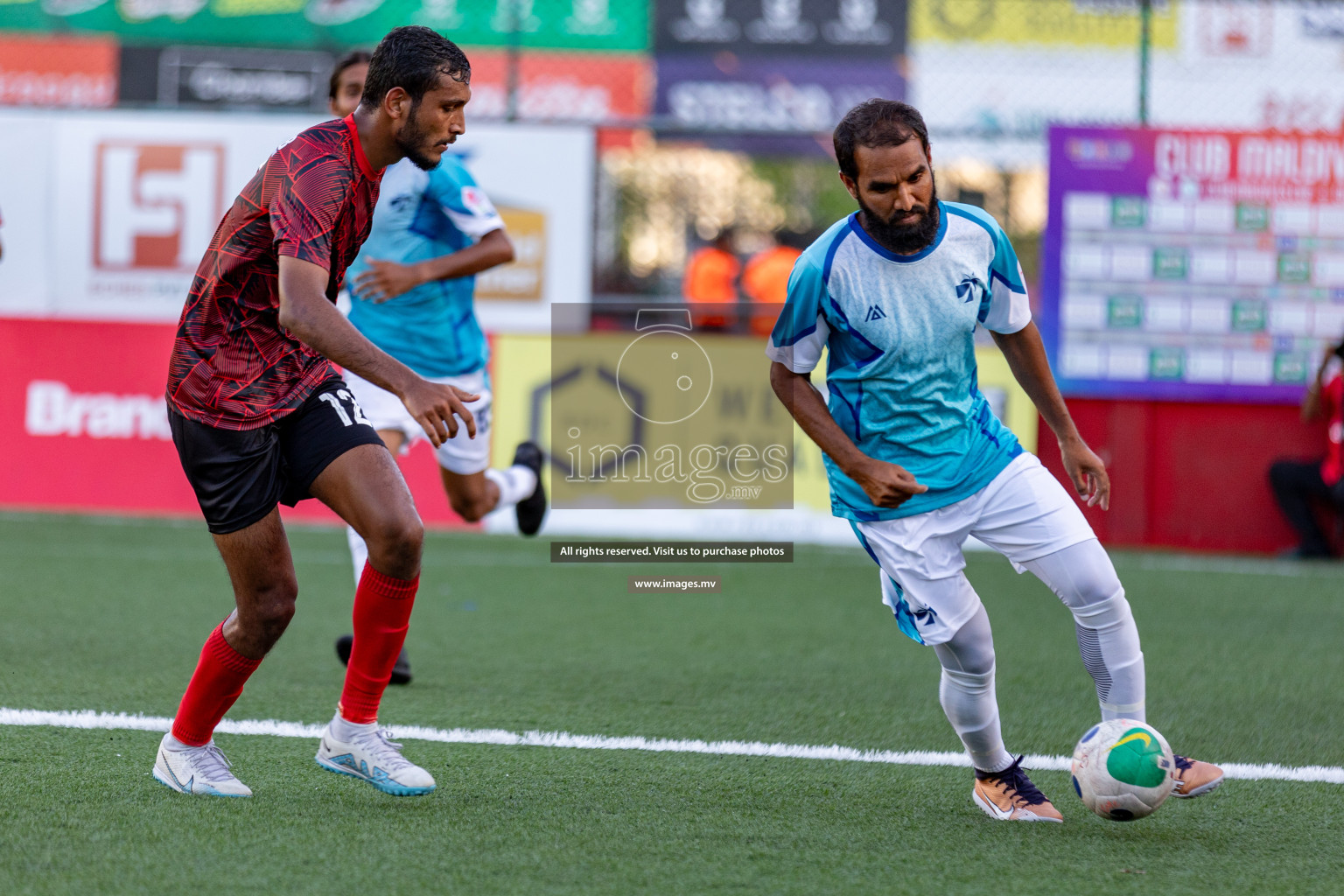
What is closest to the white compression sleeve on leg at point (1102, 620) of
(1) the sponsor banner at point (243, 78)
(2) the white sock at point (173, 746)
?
(2) the white sock at point (173, 746)

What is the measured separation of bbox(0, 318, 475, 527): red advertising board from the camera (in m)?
Result: 10.4

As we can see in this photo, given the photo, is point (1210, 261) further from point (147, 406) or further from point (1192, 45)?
point (147, 406)

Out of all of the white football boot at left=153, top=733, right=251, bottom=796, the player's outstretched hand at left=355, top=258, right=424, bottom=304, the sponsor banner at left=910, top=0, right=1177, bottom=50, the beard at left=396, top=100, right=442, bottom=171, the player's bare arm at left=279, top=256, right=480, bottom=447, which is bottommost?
the white football boot at left=153, top=733, right=251, bottom=796

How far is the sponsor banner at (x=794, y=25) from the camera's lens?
1337cm

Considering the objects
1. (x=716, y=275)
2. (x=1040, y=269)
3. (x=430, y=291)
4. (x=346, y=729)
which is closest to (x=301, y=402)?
(x=346, y=729)

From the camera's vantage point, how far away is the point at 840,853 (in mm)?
3385

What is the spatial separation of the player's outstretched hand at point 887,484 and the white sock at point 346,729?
1387 mm

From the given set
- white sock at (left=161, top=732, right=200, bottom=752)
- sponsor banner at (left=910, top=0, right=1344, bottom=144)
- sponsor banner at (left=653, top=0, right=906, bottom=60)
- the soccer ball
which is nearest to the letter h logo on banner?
sponsor banner at (left=653, top=0, right=906, bottom=60)

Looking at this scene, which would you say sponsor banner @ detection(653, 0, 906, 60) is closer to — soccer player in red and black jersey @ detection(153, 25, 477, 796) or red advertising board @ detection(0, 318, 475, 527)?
red advertising board @ detection(0, 318, 475, 527)

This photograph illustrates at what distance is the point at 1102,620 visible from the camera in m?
3.72

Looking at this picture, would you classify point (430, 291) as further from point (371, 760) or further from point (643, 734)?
point (371, 760)

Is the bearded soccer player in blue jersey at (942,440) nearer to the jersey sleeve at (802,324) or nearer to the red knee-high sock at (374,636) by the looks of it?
the jersey sleeve at (802,324)

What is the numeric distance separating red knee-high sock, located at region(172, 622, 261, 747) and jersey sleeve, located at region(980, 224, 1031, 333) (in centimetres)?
210

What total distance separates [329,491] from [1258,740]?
118 inches
